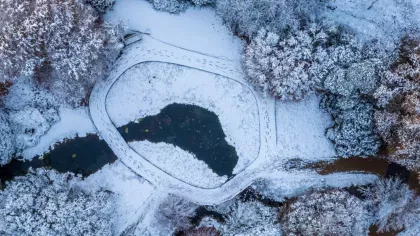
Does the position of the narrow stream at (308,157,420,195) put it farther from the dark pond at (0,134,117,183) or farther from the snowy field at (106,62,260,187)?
the dark pond at (0,134,117,183)

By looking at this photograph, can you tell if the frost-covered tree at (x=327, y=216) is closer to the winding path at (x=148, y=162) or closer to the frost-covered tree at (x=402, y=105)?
the winding path at (x=148, y=162)

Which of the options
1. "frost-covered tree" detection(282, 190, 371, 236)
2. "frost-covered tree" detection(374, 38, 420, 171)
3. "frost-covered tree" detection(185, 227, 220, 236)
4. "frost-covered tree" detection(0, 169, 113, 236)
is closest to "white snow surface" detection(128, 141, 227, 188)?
"frost-covered tree" detection(185, 227, 220, 236)

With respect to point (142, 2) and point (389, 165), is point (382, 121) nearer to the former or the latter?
point (389, 165)

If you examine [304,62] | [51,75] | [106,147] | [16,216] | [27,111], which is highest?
[304,62]

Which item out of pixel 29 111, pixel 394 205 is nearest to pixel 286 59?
pixel 394 205

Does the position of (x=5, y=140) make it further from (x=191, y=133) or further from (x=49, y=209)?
(x=191, y=133)

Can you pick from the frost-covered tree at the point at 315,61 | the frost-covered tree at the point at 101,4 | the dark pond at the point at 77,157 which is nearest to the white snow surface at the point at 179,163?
the dark pond at the point at 77,157

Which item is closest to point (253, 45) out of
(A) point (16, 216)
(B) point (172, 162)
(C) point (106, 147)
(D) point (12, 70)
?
(B) point (172, 162)
